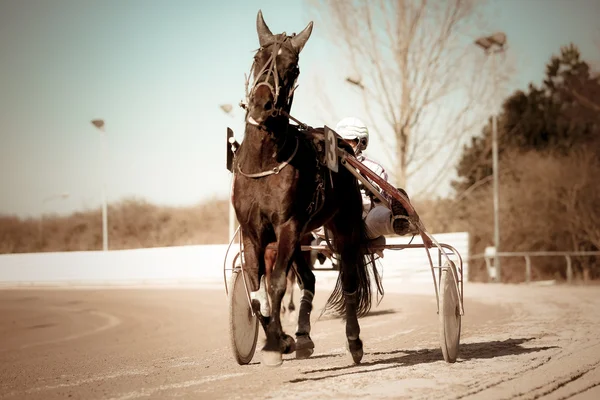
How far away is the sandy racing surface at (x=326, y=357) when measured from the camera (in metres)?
5.32

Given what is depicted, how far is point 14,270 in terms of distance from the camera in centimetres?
2047

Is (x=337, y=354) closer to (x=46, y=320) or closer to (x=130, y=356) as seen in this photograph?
(x=130, y=356)

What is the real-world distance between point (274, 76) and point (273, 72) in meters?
0.04

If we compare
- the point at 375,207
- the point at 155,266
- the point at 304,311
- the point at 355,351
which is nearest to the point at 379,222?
the point at 375,207

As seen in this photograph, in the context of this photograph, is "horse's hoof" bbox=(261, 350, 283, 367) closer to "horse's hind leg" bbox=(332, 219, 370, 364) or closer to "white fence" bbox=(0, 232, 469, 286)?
"horse's hind leg" bbox=(332, 219, 370, 364)

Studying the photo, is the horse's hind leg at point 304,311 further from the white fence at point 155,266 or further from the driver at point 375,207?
the white fence at point 155,266

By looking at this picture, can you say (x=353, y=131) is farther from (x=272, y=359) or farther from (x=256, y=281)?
(x=272, y=359)

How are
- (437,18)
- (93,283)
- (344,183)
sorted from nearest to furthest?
(344,183), (437,18), (93,283)

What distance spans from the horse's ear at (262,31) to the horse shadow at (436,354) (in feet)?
7.76

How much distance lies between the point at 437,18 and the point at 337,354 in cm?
1634

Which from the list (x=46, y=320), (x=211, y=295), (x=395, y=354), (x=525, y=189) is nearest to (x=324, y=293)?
(x=211, y=295)

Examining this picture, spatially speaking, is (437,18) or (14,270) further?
(437,18)

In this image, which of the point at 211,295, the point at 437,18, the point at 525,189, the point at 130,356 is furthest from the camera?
the point at 525,189

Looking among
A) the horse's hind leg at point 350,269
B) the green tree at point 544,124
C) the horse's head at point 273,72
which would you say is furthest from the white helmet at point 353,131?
the green tree at point 544,124
